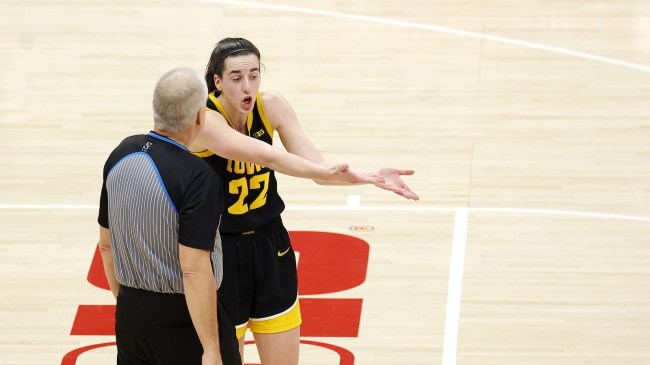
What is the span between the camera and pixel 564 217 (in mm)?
8969

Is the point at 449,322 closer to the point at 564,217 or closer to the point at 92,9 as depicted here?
the point at 564,217

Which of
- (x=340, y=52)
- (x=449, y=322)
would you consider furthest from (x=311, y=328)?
(x=340, y=52)

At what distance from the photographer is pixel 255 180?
5.87m

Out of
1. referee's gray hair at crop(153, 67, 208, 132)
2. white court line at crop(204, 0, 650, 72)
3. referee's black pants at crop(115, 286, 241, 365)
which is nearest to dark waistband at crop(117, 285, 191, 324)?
referee's black pants at crop(115, 286, 241, 365)

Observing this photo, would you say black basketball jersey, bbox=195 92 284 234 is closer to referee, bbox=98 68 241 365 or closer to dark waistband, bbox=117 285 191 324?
referee, bbox=98 68 241 365

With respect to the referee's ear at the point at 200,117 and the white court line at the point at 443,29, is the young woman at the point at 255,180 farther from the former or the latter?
the white court line at the point at 443,29

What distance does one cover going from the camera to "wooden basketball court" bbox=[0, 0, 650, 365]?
25.3ft

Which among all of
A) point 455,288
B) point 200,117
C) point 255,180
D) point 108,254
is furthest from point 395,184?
point 455,288

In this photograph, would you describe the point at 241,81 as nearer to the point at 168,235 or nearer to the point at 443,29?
the point at 168,235

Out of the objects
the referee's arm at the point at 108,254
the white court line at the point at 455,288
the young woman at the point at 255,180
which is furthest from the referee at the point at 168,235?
the white court line at the point at 455,288

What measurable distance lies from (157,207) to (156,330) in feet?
1.50

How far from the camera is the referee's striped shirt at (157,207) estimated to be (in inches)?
188

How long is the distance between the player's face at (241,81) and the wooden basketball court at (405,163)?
206 cm

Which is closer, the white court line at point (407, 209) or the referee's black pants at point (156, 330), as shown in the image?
the referee's black pants at point (156, 330)
